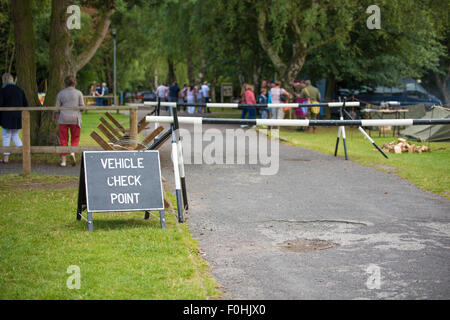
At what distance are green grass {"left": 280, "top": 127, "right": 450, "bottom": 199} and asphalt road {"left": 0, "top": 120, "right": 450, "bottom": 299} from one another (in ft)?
1.41

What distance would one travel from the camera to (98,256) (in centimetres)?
636

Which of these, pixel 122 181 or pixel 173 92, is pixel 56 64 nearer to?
pixel 122 181

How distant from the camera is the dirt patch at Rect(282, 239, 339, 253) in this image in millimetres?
6978

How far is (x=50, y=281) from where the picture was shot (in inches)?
218

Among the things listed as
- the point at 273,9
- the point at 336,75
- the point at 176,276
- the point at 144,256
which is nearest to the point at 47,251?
the point at 144,256

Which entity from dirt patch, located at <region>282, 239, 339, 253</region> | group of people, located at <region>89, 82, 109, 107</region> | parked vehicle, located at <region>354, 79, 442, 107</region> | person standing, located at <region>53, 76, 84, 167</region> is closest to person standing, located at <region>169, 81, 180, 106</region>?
group of people, located at <region>89, 82, 109, 107</region>

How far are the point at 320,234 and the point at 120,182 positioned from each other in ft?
8.16

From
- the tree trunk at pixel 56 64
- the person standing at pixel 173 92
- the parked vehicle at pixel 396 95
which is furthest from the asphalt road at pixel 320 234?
the person standing at pixel 173 92

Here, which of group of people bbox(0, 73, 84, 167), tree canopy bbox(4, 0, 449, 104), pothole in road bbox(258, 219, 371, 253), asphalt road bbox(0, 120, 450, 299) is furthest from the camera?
tree canopy bbox(4, 0, 449, 104)

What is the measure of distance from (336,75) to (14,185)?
22536 millimetres

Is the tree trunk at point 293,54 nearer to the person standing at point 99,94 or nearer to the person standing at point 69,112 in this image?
the person standing at point 69,112

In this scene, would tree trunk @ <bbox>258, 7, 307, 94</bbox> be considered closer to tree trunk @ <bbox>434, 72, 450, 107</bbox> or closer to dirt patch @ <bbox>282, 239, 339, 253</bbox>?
tree trunk @ <bbox>434, 72, 450, 107</bbox>
